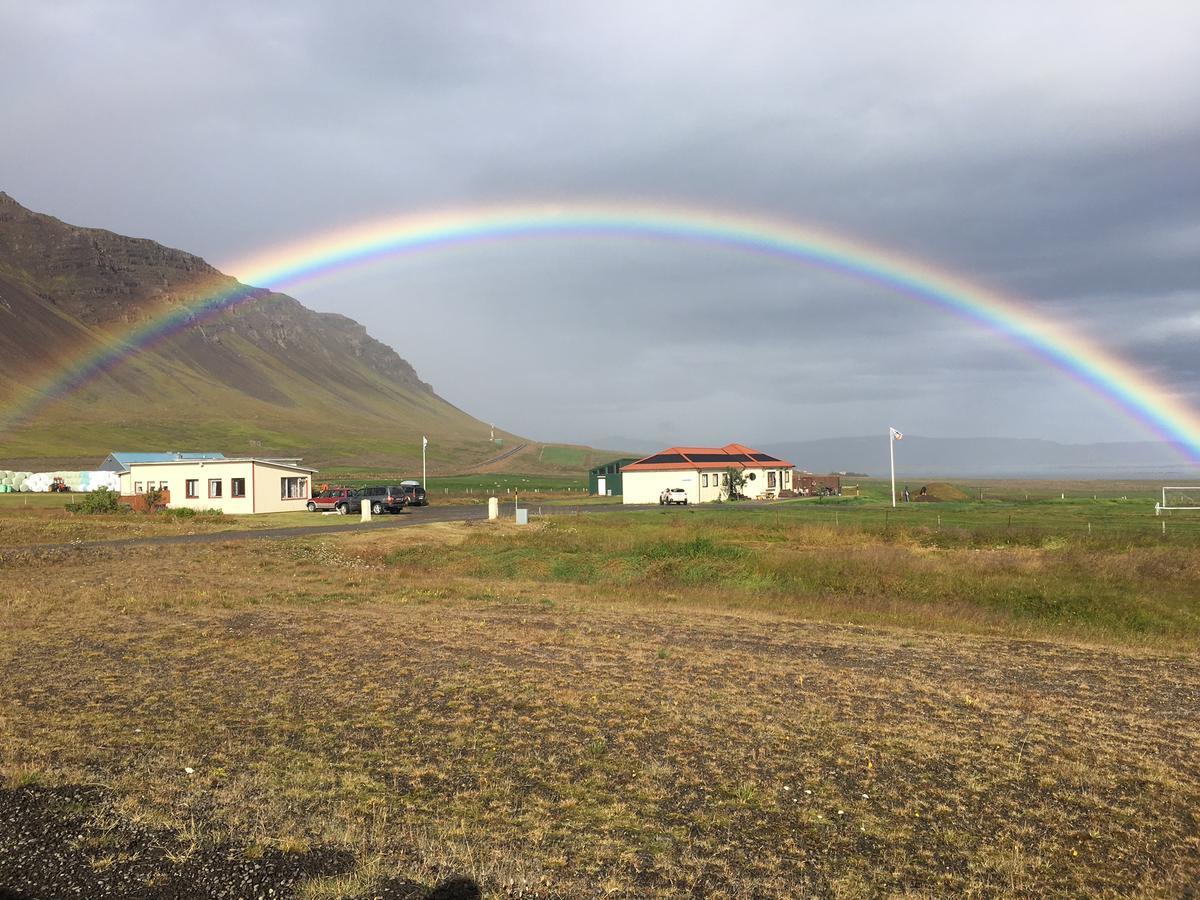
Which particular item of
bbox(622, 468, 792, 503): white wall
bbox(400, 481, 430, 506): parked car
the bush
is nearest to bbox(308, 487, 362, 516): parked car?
bbox(400, 481, 430, 506): parked car

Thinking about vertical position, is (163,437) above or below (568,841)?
above

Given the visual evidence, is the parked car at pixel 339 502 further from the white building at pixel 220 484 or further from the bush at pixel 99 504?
the bush at pixel 99 504

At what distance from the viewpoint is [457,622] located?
17641mm

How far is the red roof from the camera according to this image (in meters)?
71.4

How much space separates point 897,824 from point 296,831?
522 centimetres

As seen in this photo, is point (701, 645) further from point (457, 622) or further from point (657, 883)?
point (657, 883)

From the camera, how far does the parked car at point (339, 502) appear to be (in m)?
58.0

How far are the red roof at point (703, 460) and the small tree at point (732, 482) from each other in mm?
685

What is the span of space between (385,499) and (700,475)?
27.3 meters

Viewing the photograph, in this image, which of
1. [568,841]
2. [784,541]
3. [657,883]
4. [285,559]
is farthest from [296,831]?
[784,541]

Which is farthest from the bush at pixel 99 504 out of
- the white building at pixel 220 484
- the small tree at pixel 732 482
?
the small tree at pixel 732 482

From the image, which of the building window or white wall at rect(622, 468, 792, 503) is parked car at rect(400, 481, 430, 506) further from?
white wall at rect(622, 468, 792, 503)

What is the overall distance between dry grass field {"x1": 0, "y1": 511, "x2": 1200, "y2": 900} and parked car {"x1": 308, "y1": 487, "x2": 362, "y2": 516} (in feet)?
120

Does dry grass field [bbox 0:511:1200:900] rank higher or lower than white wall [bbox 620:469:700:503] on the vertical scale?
lower
